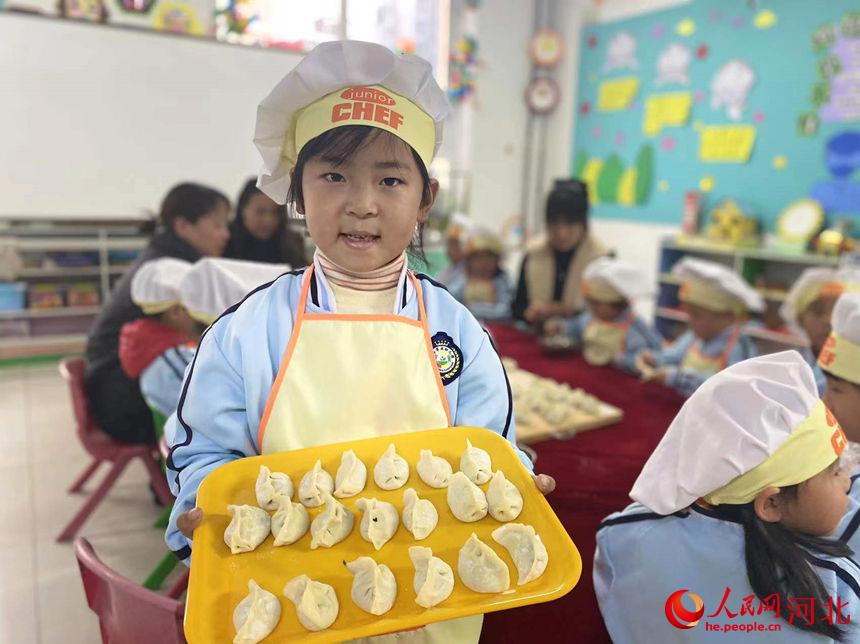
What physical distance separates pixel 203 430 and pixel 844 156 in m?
4.46

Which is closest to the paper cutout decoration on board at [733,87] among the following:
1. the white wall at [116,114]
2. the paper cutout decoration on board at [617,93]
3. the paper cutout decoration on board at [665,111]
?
the paper cutout decoration on board at [665,111]

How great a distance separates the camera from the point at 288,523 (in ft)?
2.83

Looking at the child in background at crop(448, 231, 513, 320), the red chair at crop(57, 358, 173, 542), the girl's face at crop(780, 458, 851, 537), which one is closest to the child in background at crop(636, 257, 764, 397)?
the child in background at crop(448, 231, 513, 320)

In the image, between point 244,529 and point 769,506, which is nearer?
point 244,529

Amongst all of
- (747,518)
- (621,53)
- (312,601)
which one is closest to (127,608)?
(312,601)

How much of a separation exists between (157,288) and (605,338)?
5.78ft

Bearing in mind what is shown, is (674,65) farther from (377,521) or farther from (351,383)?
(377,521)

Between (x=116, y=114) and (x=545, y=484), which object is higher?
(x=116, y=114)

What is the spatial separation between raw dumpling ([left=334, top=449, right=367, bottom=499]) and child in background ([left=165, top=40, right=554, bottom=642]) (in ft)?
0.22

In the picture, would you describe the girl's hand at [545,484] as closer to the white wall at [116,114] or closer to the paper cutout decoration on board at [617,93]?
the white wall at [116,114]

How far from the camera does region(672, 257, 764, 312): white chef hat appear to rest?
2.30m

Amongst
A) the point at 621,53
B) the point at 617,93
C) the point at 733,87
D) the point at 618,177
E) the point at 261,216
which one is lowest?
the point at 261,216

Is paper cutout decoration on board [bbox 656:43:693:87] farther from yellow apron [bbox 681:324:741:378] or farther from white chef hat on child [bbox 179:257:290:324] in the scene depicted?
white chef hat on child [bbox 179:257:290:324]

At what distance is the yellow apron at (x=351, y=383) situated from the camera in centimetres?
95
